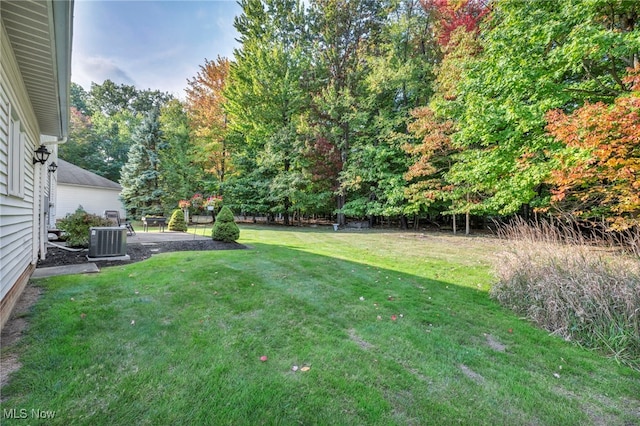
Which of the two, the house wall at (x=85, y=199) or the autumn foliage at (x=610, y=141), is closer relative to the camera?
the autumn foliage at (x=610, y=141)

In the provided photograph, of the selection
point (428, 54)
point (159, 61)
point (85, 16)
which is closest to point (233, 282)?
point (85, 16)

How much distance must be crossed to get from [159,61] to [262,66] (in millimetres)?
12031

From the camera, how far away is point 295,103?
18453 mm

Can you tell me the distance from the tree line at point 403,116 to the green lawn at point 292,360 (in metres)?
4.98

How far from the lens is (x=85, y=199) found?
1889cm

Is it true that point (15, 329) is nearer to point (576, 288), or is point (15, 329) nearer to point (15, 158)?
point (15, 158)

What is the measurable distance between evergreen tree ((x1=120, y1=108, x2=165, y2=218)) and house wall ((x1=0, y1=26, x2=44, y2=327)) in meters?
16.2

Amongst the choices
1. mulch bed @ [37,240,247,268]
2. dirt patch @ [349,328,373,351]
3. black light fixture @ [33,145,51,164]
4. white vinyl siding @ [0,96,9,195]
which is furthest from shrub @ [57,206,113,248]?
dirt patch @ [349,328,373,351]

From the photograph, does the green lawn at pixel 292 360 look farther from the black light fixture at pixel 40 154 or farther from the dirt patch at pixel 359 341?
the black light fixture at pixel 40 154

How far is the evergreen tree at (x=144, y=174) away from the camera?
1925 centimetres

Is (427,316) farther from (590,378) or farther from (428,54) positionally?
(428,54)

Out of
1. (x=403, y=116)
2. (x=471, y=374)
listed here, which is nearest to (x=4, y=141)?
(x=471, y=374)

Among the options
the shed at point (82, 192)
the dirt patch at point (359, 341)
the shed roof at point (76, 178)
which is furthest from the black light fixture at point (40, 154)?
the shed roof at point (76, 178)

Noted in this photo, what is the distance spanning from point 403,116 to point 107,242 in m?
15.7
